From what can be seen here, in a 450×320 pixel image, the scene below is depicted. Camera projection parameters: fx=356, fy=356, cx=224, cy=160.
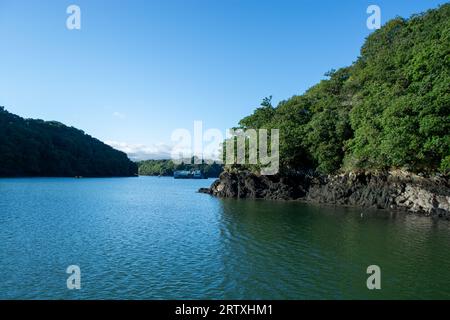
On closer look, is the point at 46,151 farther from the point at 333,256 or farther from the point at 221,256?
the point at 333,256

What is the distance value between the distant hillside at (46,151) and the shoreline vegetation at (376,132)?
305 ft

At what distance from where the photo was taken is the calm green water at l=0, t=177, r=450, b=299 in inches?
745

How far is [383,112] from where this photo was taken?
50.6 meters

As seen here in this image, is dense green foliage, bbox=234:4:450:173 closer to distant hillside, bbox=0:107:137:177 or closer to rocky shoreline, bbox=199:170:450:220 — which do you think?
rocky shoreline, bbox=199:170:450:220

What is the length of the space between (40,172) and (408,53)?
475 feet

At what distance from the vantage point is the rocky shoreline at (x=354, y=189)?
46875mm

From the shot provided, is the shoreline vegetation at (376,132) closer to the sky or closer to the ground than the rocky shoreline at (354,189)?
closer to the sky

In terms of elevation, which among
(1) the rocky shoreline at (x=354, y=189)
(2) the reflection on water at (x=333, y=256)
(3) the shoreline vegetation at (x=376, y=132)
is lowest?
(2) the reflection on water at (x=333, y=256)

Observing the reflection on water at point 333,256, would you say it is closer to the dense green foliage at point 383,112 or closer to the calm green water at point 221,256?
the calm green water at point 221,256

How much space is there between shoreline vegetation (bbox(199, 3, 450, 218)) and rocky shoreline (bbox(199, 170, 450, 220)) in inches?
5.9

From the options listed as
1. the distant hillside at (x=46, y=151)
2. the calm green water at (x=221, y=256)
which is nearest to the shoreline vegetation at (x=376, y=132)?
the calm green water at (x=221, y=256)

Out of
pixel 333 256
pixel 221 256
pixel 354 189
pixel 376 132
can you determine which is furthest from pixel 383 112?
pixel 221 256

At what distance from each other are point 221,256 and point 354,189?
40.7 meters
